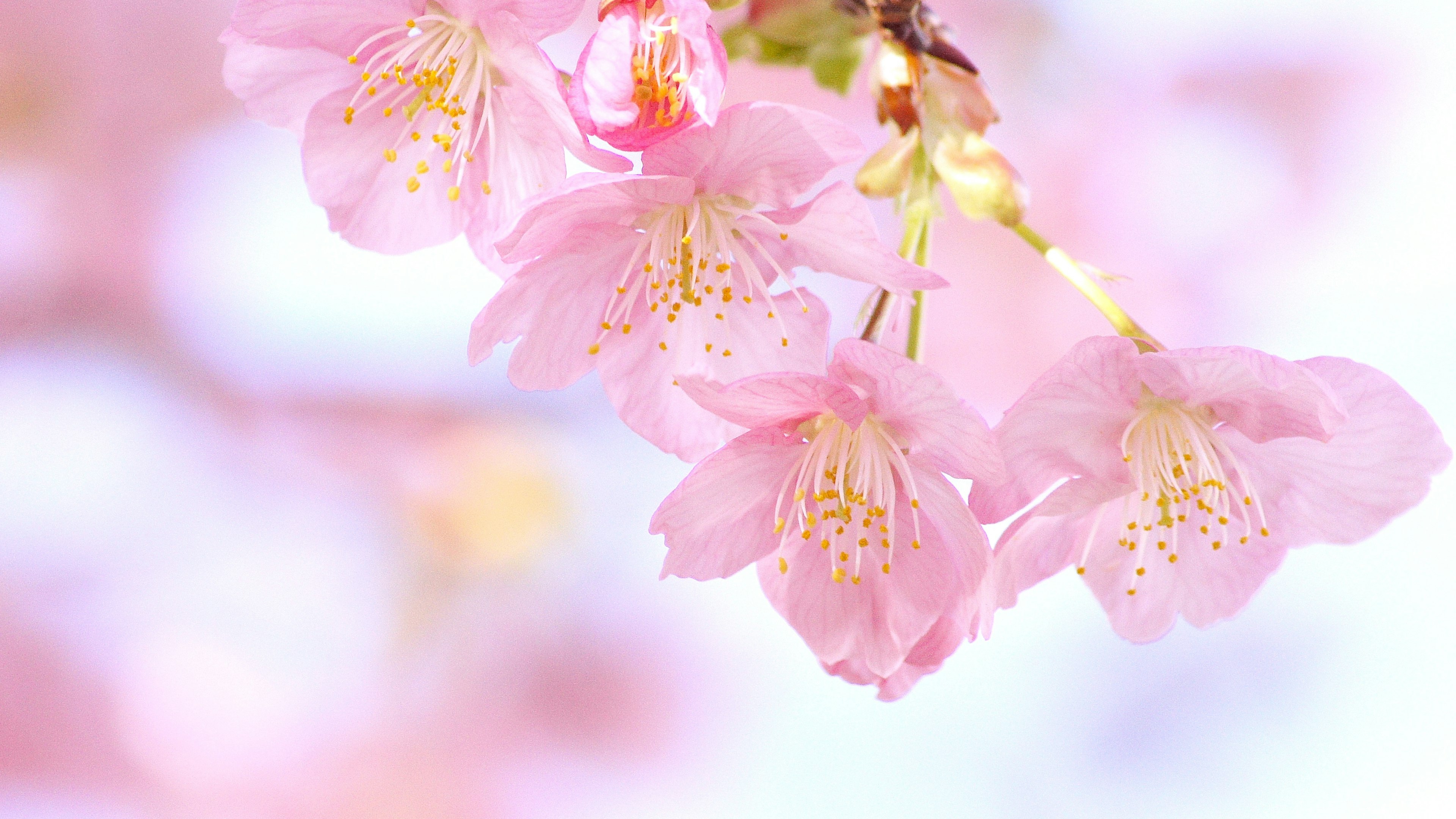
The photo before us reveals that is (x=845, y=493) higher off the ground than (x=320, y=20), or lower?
lower

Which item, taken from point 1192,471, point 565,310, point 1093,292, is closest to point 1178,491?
point 1192,471

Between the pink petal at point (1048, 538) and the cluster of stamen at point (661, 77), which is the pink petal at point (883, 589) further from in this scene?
the cluster of stamen at point (661, 77)

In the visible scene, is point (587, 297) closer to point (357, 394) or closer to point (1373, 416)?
point (1373, 416)

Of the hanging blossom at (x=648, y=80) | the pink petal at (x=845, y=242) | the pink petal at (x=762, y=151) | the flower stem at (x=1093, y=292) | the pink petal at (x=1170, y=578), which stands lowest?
the pink petal at (x=1170, y=578)

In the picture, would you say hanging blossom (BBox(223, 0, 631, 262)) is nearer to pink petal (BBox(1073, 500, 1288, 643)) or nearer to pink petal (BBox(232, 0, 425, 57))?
pink petal (BBox(232, 0, 425, 57))

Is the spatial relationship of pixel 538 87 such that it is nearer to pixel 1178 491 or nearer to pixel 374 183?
pixel 374 183

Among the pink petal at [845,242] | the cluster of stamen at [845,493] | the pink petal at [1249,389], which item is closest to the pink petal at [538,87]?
the pink petal at [845,242]

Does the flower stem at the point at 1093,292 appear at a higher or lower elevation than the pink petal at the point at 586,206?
lower

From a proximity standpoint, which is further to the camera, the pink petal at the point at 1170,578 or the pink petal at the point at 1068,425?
the pink petal at the point at 1170,578
